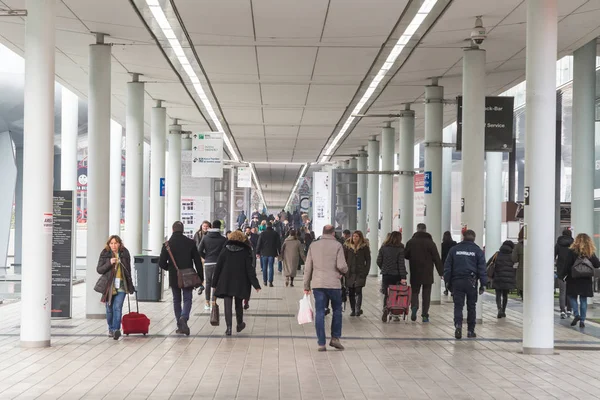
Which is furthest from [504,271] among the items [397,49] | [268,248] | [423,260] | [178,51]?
[268,248]

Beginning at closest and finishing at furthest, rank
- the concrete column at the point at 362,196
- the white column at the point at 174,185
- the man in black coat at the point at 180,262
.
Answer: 1. the man in black coat at the point at 180,262
2. the white column at the point at 174,185
3. the concrete column at the point at 362,196

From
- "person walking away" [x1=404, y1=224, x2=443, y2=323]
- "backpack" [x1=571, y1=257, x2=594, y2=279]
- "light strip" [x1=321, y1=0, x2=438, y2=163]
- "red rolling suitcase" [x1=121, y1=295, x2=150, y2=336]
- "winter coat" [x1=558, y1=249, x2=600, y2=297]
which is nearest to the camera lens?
"red rolling suitcase" [x1=121, y1=295, x2=150, y2=336]

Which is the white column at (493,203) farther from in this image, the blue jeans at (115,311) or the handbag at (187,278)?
the blue jeans at (115,311)

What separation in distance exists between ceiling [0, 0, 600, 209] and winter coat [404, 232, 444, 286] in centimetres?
360

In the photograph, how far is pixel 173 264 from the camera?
14.7 meters

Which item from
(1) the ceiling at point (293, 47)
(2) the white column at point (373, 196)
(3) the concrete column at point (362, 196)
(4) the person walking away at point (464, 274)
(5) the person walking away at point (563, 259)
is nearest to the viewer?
(4) the person walking away at point (464, 274)

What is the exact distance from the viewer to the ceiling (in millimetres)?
14883

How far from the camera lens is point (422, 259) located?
16.8 meters

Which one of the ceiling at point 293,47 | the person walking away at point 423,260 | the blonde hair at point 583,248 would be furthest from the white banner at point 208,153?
the blonde hair at point 583,248

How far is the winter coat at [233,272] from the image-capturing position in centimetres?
1473

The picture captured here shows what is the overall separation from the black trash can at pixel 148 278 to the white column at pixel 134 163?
133 cm

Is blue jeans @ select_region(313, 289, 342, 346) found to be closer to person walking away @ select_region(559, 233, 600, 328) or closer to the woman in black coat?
the woman in black coat

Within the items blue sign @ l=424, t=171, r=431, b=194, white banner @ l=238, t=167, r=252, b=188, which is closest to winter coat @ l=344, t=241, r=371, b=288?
blue sign @ l=424, t=171, r=431, b=194

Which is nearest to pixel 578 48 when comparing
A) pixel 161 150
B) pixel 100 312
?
pixel 100 312
